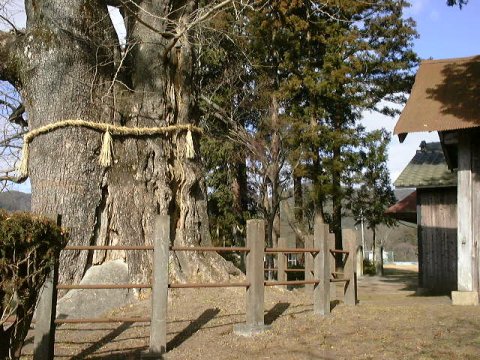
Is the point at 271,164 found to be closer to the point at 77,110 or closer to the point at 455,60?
the point at 455,60

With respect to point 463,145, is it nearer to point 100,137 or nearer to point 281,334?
point 281,334

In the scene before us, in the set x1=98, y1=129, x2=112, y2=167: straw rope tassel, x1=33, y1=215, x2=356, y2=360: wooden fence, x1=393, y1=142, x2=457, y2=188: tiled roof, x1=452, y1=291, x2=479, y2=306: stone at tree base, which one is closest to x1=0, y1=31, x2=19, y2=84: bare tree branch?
x1=98, y1=129, x2=112, y2=167: straw rope tassel

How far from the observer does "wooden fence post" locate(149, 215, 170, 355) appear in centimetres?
622

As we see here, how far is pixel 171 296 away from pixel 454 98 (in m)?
6.89

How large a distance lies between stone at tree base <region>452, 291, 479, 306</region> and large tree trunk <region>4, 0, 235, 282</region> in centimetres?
445

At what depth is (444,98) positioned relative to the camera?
36.4ft

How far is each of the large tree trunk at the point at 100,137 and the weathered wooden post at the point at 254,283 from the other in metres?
1.84

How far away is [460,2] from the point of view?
10.1 meters

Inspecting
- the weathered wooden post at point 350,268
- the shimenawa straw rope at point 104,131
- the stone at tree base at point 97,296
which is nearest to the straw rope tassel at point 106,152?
the shimenawa straw rope at point 104,131

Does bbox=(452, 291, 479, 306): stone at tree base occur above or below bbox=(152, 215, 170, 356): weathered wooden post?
below

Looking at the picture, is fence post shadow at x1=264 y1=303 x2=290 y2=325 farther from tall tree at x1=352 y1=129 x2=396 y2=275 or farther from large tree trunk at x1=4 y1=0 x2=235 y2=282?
tall tree at x1=352 y1=129 x2=396 y2=275

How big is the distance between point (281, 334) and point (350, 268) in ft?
9.28

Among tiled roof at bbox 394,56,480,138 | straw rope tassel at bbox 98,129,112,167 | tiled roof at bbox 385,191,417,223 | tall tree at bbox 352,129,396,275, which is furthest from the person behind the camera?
tall tree at bbox 352,129,396,275

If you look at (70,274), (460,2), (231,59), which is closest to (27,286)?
(70,274)
